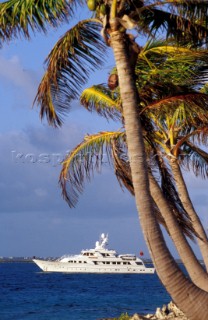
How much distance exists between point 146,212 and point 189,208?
23.1 feet

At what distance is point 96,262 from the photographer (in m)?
113

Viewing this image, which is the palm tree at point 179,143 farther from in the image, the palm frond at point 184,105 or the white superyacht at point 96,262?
the white superyacht at point 96,262

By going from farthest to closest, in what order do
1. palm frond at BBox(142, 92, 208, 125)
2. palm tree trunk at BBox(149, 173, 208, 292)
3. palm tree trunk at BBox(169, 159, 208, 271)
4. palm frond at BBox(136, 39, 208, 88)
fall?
palm tree trunk at BBox(169, 159, 208, 271), palm frond at BBox(136, 39, 208, 88), palm tree trunk at BBox(149, 173, 208, 292), palm frond at BBox(142, 92, 208, 125)

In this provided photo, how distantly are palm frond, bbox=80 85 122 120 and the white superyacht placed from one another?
90.9m

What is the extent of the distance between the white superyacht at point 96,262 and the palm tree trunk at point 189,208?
297ft

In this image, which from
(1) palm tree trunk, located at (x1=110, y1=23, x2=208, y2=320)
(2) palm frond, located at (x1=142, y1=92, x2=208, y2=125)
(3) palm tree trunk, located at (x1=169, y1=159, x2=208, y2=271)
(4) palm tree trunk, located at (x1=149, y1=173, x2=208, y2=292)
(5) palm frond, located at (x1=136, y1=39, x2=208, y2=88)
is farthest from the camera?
(3) palm tree trunk, located at (x1=169, y1=159, x2=208, y2=271)

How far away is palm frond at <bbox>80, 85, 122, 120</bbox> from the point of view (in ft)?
56.4

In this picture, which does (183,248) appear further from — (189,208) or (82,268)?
(82,268)

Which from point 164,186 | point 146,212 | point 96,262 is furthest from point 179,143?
point 96,262

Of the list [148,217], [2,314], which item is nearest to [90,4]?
[148,217]

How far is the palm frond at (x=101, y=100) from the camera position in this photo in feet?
56.4

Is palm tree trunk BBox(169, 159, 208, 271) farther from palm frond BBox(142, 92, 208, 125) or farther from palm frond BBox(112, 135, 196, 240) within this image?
palm frond BBox(142, 92, 208, 125)

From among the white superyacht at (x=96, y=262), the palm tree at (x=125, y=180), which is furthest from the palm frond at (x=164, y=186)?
the white superyacht at (x=96, y=262)

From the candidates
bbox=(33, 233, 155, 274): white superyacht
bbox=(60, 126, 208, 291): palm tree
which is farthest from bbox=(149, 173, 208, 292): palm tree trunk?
bbox=(33, 233, 155, 274): white superyacht
